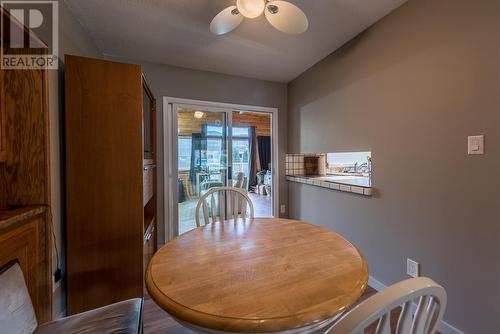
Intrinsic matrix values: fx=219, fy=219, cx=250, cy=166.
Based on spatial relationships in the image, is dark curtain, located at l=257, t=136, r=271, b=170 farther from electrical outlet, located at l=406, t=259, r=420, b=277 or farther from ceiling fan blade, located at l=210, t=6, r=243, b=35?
electrical outlet, located at l=406, t=259, r=420, b=277

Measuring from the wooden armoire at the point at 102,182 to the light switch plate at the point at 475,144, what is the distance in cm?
210

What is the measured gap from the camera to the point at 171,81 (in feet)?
8.80

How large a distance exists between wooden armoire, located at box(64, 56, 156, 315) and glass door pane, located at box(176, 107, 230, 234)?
1.27 m

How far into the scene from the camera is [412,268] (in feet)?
5.35

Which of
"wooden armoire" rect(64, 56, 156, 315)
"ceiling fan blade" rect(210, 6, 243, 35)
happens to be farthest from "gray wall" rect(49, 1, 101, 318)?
"ceiling fan blade" rect(210, 6, 243, 35)

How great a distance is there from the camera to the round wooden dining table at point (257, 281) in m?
0.61

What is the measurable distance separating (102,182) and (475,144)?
2.35m

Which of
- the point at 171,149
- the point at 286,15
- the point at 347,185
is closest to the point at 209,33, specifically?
the point at 286,15

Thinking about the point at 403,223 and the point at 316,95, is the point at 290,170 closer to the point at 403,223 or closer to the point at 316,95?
the point at 316,95

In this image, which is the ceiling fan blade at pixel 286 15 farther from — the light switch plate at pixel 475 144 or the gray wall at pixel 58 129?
the gray wall at pixel 58 129

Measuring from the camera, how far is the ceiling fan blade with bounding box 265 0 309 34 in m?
1.38

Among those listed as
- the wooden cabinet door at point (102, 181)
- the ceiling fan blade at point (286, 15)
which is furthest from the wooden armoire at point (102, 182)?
the ceiling fan blade at point (286, 15)

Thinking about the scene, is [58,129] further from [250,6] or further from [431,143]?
[431,143]

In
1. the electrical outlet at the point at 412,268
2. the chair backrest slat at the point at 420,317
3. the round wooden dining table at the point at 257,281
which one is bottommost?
the electrical outlet at the point at 412,268
